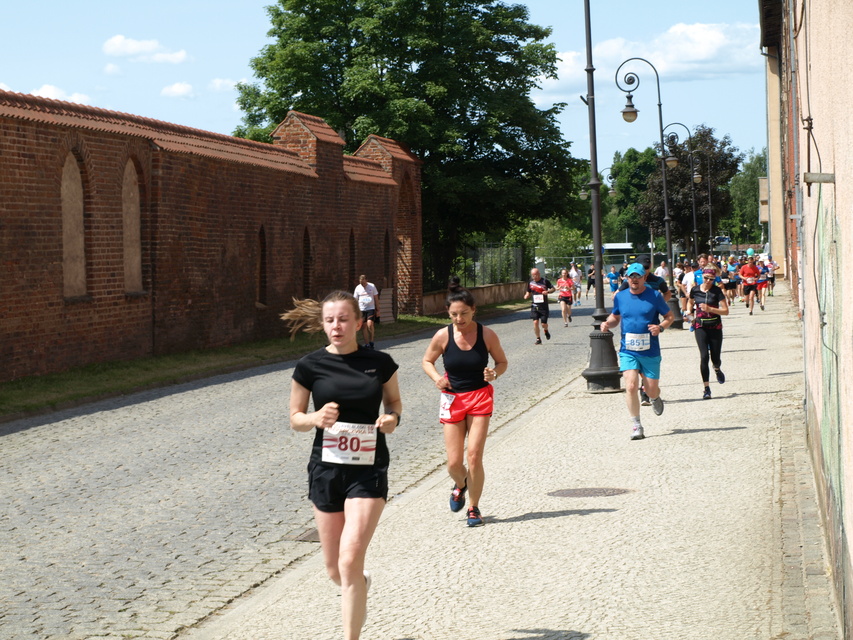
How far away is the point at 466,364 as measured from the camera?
8539mm

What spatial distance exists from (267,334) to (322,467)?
25994 millimetres

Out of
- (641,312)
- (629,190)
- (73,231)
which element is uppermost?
(629,190)

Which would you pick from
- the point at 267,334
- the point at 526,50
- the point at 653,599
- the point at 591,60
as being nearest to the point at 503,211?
the point at 526,50

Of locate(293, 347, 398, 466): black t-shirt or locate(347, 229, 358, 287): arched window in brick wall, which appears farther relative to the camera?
locate(347, 229, 358, 287): arched window in brick wall

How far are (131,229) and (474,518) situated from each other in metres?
17.9

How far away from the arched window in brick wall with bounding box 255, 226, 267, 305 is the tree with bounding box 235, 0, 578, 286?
46.9 ft

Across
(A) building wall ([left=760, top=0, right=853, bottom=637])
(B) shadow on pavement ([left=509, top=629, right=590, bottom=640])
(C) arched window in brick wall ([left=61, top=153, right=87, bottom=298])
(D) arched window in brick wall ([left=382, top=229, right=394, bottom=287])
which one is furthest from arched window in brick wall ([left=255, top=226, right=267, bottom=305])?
(B) shadow on pavement ([left=509, top=629, right=590, bottom=640])

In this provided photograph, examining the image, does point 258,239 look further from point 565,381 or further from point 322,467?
point 322,467

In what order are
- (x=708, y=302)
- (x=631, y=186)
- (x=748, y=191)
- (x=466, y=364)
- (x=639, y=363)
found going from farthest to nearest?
(x=631, y=186)
(x=748, y=191)
(x=708, y=302)
(x=639, y=363)
(x=466, y=364)

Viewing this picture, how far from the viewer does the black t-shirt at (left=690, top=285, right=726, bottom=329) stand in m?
15.6

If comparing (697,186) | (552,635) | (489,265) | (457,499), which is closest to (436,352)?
(457,499)

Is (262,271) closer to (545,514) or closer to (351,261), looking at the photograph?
(351,261)

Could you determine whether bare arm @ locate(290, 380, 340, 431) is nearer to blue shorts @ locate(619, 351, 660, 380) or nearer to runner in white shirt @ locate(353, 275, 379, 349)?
blue shorts @ locate(619, 351, 660, 380)

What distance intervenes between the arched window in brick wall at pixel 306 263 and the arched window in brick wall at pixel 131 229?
30.9 ft
